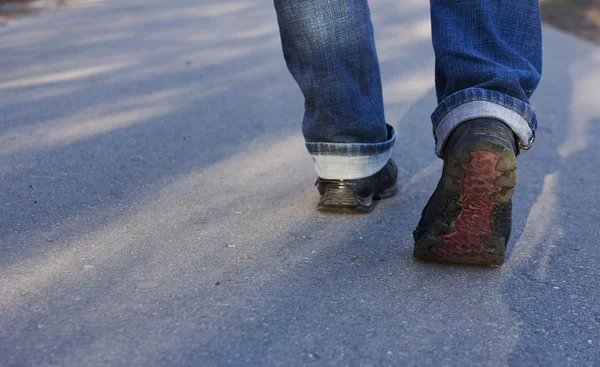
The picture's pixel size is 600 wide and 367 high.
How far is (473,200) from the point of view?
5.32ft

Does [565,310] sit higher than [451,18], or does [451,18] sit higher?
[451,18]

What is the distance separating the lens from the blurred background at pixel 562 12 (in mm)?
5883

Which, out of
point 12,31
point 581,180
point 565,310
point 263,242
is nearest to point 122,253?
point 263,242

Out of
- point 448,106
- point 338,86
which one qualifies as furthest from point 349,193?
point 448,106

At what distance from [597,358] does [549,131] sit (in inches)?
74.7

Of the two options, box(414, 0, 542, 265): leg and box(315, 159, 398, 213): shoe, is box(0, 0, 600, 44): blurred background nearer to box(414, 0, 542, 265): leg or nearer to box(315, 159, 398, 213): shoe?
box(315, 159, 398, 213): shoe

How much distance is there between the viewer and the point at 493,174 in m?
1.57

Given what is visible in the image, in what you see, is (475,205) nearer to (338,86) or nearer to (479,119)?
(479,119)

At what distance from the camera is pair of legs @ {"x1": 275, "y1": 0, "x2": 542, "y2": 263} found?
162 centimetres

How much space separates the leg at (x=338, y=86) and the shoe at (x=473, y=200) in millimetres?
341

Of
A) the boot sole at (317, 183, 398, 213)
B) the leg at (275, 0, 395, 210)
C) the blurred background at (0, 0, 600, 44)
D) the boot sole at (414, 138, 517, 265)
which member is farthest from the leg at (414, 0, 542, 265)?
the blurred background at (0, 0, 600, 44)

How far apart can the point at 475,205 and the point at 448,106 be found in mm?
233

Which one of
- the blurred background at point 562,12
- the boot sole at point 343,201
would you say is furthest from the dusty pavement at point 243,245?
the blurred background at point 562,12

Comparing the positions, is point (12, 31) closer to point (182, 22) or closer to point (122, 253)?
point (182, 22)
